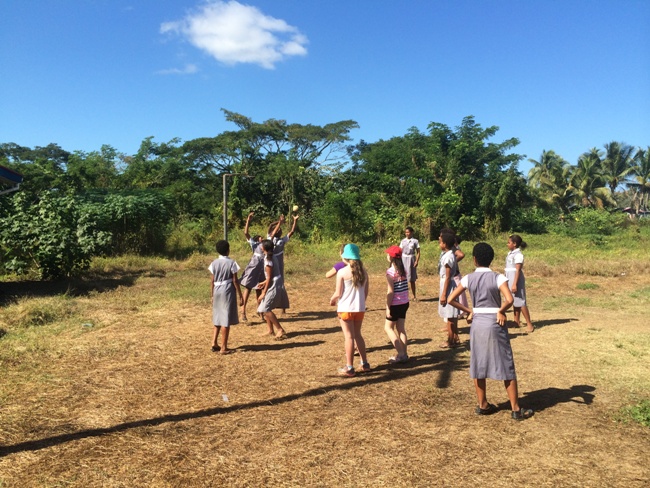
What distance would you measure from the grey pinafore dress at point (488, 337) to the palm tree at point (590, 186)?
1577 inches

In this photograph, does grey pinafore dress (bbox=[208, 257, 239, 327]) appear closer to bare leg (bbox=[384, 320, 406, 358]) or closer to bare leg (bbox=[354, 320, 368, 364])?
bare leg (bbox=[354, 320, 368, 364])

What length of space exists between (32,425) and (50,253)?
9.98 m

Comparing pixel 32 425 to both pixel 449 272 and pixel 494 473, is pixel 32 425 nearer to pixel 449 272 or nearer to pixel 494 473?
pixel 494 473

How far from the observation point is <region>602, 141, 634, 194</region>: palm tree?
4572 centimetres

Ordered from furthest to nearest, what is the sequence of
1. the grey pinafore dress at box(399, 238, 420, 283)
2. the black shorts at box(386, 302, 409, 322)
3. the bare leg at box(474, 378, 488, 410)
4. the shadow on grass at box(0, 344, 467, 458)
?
1. the grey pinafore dress at box(399, 238, 420, 283)
2. the black shorts at box(386, 302, 409, 322)
3. the bare leg at box(474, 378, 488, 410)
4. the shadow on grass at box(0, 344, 467, 458)

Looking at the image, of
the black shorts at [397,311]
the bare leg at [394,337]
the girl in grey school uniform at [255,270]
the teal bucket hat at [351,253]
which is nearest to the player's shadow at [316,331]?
the girl in grey school uniform at [255,270]

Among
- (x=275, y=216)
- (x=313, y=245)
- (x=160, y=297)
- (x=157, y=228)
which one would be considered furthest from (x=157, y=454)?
(x=275, y=216)

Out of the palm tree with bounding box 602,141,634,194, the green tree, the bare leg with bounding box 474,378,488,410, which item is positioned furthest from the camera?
the palm tree with bounding box 602,141,634,194

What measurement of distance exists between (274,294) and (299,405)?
9.65 ft

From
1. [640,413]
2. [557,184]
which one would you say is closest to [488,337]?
[640,413]

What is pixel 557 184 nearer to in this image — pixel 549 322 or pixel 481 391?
pixel 549 322

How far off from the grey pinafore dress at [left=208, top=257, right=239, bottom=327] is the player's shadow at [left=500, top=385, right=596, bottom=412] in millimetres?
3585

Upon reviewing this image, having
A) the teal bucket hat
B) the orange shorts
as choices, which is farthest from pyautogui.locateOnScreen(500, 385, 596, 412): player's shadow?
the teal bucket hat

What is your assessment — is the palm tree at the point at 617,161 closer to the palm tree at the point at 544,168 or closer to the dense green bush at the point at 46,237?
the palm tree at the point at 544,168
